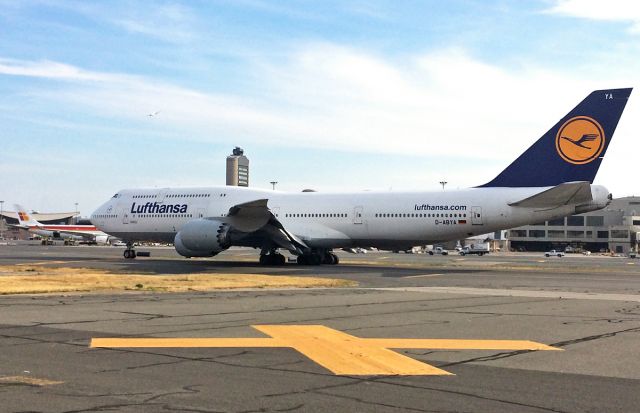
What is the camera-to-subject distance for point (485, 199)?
36062 mm

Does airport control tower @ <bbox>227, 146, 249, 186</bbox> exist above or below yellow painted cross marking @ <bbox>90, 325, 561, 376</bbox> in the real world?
above

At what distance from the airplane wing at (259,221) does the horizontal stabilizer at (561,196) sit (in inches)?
497

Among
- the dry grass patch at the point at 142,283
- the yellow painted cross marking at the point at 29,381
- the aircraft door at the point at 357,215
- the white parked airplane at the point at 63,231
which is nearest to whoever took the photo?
the yellow painted cross marking at the point at 29,381

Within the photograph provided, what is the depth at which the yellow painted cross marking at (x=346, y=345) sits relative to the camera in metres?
9.09

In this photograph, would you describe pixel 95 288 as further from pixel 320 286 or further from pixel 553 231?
pixel 553 231

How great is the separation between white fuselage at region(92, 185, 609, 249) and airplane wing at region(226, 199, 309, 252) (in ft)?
2.73

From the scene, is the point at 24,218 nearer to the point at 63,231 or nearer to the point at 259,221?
the point at 63,231

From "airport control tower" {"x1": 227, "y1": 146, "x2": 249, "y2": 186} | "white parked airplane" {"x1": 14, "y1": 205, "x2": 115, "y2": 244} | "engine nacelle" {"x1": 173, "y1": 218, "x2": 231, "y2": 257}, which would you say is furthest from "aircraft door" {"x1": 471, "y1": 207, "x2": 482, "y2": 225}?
"airport control tower" {"x1": 227, "y1": 146, "x2": 249, "y2": 186}

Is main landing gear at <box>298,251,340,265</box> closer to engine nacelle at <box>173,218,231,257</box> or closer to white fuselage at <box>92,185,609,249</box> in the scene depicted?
white fuselage at <box>92,185,609,249</box>

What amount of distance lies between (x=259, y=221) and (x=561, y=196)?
1527cm

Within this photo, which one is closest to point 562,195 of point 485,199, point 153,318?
point 485,199

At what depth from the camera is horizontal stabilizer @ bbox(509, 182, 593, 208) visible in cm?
3241

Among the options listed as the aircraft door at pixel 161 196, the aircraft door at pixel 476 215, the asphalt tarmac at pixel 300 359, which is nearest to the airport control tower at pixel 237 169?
the aircraft door at pixel 161 196

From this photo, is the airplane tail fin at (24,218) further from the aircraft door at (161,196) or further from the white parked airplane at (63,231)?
the aircraft door at (161,196)
